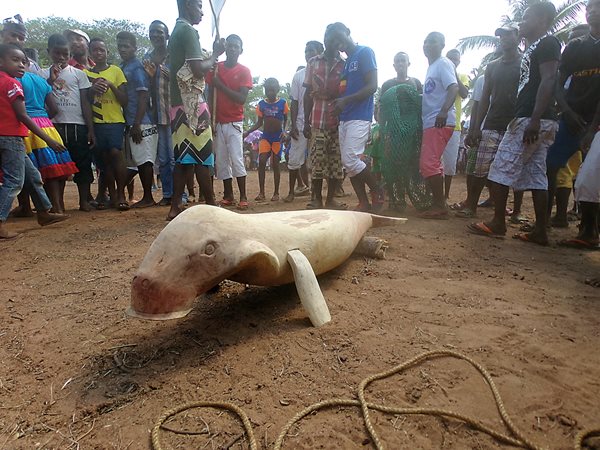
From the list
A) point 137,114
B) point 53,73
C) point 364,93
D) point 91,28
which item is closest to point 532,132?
point 364,93

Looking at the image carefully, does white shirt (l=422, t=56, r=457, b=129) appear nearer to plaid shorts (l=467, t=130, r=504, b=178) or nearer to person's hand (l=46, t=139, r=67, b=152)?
plaid shorts (l=467, t=130, r=504, b=178)

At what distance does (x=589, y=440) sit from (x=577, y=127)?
10.00 ft

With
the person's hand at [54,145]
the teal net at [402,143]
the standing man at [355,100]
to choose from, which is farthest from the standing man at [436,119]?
the person's hand at [54,145]

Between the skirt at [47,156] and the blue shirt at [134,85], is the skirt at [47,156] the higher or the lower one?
the lower one

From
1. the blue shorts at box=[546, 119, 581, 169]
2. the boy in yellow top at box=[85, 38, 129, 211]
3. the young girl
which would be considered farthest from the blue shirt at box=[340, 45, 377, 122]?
the young girl

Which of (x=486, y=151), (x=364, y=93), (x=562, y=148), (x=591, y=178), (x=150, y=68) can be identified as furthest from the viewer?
(x=150, y=68)

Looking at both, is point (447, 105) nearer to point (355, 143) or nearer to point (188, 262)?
point (355, 143)

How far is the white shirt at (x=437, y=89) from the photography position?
4285mm

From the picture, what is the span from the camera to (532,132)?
324cm

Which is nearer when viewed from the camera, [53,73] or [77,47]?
[53,73]

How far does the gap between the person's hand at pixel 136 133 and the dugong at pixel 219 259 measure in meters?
3.35

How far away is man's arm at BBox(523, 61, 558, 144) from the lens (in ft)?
10.3

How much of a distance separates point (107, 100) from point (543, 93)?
4.62 m

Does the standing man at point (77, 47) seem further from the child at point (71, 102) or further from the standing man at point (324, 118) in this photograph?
the standing man at point (324, 118)
